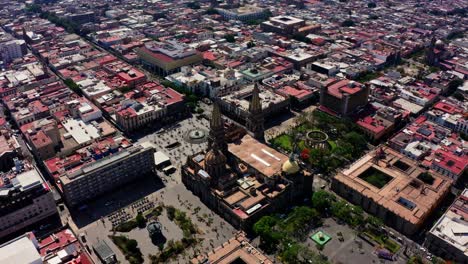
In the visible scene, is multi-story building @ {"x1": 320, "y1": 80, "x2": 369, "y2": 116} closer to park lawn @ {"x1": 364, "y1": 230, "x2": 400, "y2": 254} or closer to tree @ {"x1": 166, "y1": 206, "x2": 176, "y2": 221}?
park lawn @ {"x1": 364, "y1": 230, "x2": 400, "y2": 254}

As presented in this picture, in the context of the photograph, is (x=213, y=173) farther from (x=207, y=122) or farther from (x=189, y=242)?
(x=207, y=122)

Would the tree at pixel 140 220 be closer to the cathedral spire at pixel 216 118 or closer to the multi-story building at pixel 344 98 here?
the cathedral spire at pixel 216 118

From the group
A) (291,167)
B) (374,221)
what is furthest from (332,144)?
(374,221)

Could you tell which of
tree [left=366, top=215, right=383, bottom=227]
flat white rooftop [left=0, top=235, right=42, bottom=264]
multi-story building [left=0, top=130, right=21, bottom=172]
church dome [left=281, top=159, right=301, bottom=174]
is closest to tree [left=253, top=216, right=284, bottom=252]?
church dome [left=281, top=159, right=301, bottom=174]

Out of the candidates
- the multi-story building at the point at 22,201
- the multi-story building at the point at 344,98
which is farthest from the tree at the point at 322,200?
the multi-story building at the point at 22,201

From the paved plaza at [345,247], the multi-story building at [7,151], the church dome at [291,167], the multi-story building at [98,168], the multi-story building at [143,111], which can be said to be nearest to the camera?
the paved plaza at [345,247]

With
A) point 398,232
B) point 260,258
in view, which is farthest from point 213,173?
point 398,232
